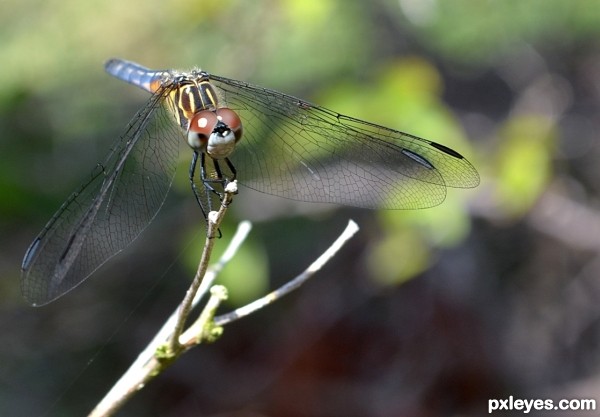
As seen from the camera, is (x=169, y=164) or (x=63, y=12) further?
(x=63, y=12)

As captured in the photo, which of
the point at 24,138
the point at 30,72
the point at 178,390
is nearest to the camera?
the point at 24,138

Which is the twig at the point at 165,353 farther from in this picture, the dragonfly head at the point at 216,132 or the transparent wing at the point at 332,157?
the transparent wing at the point at 332,157

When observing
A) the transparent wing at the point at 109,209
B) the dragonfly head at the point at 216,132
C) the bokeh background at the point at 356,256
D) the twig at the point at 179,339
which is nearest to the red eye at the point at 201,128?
the dragonfly head at the point at 216,132

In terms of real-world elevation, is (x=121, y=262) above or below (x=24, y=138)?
below

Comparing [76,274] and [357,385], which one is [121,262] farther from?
[76,274]

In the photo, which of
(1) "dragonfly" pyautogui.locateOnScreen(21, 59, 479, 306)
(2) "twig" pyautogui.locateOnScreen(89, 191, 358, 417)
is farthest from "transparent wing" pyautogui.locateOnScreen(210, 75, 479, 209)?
(2) "twig" pyautogui.locateOnScreen(89, 191, 358, 417)

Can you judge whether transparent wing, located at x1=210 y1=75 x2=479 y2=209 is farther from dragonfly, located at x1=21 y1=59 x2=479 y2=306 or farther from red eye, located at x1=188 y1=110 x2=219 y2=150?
red eye, located at x1=188 y1=110 x2=219 y2=150

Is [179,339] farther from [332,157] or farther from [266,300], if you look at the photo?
[332,157]

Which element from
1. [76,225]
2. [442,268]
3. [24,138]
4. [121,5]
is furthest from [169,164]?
[121,5]
